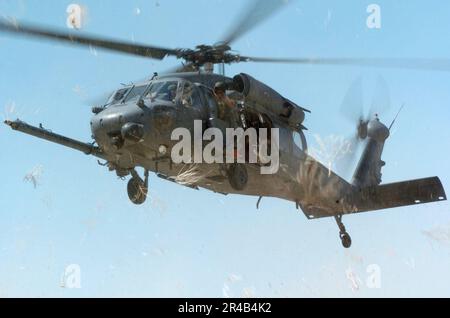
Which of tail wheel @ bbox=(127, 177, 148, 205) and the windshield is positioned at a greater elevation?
the windshield

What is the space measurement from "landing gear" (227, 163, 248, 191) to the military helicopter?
2cm

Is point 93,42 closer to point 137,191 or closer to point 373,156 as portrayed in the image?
point 137,191

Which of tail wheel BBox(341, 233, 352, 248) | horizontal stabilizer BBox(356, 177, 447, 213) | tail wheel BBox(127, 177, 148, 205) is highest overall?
horizontal stabilizer BBox(356, 177, 447, 213)

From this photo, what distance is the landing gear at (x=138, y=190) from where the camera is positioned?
13.2m

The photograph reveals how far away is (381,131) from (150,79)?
7259mm

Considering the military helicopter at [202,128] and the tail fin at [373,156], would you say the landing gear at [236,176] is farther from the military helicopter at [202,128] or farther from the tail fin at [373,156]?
the tail fin at [373,156]

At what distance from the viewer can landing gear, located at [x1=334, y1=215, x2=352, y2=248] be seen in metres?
16.4

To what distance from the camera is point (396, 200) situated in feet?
52.2

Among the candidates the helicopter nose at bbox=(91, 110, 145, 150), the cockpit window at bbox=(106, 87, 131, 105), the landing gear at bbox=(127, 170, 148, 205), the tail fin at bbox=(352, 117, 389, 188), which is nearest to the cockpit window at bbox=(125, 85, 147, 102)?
the cockpit window at bbox=(106, 87, 131, 105)

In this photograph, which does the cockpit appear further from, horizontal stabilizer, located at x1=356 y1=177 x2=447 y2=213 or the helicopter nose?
horizontal stabilizer, located at x1=356 y1=177 x2=447 y2=213

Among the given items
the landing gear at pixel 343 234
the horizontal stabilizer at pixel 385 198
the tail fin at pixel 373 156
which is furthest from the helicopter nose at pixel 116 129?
the tail fin at pixel 373 156

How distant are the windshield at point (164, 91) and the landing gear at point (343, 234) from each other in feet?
19.6
